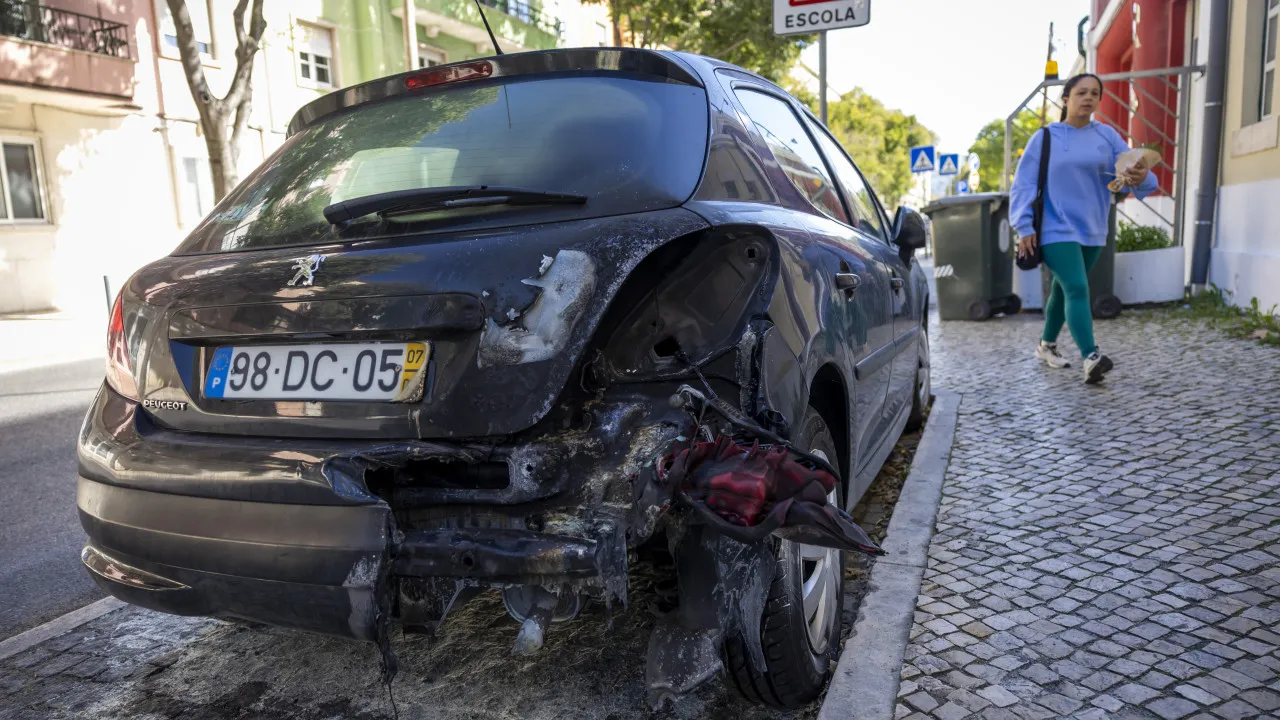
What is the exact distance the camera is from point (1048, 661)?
8.31 ft

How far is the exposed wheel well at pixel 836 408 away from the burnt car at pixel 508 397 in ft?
0.24

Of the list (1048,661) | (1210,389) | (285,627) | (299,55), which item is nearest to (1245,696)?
(1048,661)

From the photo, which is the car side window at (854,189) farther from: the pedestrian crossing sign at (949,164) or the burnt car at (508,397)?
the pedestrian crossing sign at (949,164)

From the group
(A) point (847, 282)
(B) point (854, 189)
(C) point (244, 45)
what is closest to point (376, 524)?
(A) point (847, 282)

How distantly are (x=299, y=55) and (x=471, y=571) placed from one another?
23.6 meters

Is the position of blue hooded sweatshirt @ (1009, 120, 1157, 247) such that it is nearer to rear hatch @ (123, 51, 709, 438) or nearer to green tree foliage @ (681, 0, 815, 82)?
rear hatch @ (123, 51, 709, 438)

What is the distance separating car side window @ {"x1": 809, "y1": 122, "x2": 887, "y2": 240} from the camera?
3.76 m

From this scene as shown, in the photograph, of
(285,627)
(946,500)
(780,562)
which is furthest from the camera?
(946,500)

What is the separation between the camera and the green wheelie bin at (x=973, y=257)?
10328mm

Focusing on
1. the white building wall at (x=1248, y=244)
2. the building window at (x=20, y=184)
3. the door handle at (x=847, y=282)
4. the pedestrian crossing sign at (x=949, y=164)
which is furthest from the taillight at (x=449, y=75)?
the pedestrian crossing sign at (x=949, y=164)

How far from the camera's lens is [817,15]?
725cm

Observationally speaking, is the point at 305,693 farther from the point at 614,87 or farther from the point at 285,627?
the point at 614,87

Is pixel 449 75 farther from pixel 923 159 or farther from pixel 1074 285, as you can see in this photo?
pixel 923 159

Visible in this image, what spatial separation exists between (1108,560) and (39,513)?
15.5 feet
